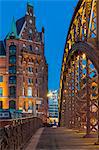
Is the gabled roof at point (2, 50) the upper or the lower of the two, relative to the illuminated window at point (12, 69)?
upper

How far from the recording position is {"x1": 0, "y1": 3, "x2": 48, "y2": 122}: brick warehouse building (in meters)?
78.0

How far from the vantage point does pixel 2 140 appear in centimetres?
755

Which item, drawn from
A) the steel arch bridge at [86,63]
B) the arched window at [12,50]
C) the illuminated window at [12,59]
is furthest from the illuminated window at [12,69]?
the steel arch bridge at [86,63]

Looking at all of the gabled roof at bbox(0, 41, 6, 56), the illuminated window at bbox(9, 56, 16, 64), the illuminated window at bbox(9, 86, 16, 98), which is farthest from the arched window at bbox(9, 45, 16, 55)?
the illuminated window at bbox(9, 86, 16, 98)

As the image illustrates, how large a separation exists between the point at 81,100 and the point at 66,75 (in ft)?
45.1

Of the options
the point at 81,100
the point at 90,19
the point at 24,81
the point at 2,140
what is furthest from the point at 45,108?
the point at 2,140

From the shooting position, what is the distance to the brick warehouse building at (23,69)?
7800 centimetres

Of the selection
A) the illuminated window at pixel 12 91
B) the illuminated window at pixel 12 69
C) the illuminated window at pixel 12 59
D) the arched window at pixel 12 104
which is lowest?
the arched window at pixel 12 104

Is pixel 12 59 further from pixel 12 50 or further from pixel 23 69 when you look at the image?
pixel 23 69

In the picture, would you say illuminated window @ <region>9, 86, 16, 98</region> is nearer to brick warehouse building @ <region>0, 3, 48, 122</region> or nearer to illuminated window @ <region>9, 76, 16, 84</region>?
brick warehouse building @ <region>0, 3, 48, 122</region>

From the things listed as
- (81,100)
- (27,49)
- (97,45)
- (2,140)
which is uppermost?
(27,49)

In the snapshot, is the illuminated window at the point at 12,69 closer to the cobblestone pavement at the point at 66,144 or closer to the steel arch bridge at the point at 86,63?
the steel arch bridge at the point at 86,63

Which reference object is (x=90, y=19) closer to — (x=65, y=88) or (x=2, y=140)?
(x=2, y=140)

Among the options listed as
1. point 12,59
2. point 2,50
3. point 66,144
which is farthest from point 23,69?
point 66,144
